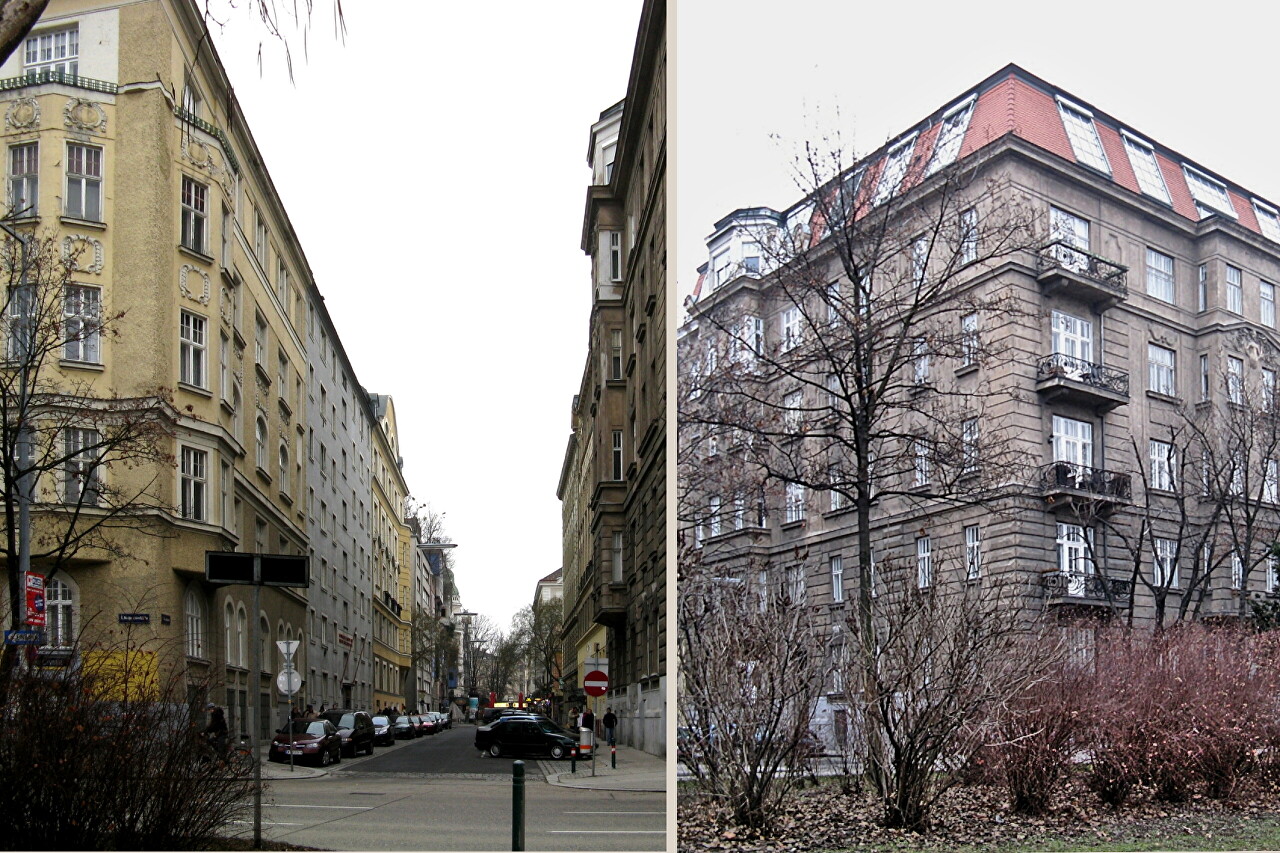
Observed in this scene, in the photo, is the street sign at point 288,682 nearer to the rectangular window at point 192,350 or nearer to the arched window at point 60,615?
the arched window at point 60,615

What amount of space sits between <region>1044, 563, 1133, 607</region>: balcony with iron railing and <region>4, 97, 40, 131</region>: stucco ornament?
6210mm

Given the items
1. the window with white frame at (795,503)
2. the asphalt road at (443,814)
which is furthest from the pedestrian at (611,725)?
the window with white frame at (795,503)

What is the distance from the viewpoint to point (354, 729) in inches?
443

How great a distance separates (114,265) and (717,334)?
3.51m

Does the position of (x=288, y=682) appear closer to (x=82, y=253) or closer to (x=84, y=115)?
(x=82, y=253)

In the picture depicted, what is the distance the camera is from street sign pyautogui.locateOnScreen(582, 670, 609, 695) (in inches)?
638

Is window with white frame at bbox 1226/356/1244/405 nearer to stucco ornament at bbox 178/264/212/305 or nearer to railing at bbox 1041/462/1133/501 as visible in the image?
railing at bbox 1041/462/1133/501

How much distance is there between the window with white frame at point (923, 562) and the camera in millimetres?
7539

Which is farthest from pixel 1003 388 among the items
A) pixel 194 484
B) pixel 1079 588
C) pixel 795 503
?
pixel 194 484

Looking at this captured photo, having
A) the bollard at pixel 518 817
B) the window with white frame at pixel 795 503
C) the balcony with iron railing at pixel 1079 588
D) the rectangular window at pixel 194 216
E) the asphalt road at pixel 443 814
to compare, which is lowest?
the asphalt road at pixel 443 814

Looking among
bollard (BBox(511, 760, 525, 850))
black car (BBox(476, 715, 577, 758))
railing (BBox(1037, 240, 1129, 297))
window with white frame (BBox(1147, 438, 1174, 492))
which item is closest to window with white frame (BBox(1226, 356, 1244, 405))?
window with white frame (BBox(1147, 438, 1174, 492))

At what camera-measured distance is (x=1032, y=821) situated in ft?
24.5

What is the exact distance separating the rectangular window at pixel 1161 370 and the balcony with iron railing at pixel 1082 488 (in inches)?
27.9

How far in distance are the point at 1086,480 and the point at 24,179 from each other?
6.21m
